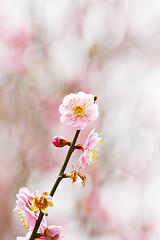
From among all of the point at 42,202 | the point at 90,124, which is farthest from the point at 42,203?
the point at 90,124

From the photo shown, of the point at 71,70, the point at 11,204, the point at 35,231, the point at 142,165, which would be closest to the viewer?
the point at 35,231

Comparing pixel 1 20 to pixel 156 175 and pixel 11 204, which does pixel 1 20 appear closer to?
pixel 11 204

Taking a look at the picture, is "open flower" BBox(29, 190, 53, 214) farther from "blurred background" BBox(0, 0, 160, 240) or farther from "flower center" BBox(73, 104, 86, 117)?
"blurred background" BBox(0, 0, 160, 240)

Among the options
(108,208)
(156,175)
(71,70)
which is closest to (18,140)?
(71,70)

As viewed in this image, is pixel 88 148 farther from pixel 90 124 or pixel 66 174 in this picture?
pixel 90 124

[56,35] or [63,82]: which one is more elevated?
[56,35]

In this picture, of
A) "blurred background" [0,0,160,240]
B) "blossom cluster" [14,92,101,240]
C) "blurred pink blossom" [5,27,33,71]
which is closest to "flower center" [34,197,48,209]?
"blossom cluster" [14,92,101,240]

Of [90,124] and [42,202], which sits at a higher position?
[90,124]
